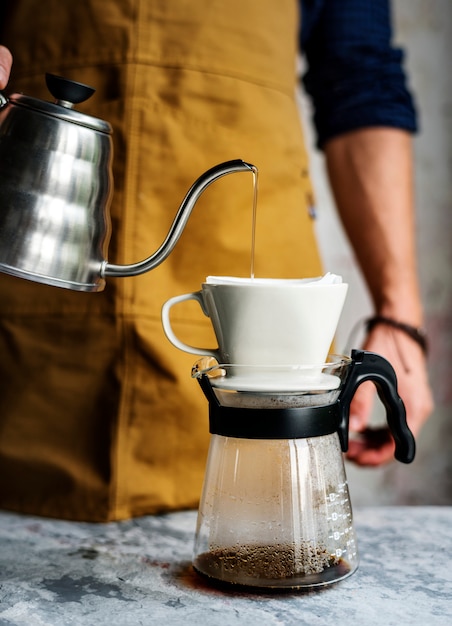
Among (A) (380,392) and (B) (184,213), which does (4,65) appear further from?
(A) (380,392)

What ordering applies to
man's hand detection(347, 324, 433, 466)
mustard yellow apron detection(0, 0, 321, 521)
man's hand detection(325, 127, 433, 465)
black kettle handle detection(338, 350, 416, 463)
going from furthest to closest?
1. man's hand detection(325, 127, 433, 465)
2. man's hand detection(347, 324, 433, 466)
3. mustard yellow apron detection(0, 0, 321, 521)
4. black kettle handle detection(338, 350, 416, 463)

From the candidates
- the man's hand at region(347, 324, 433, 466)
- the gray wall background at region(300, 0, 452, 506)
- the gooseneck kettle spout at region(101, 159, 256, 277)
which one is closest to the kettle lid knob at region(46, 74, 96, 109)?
the gooseneck kettle spout at region(101, 159, 256, 277)

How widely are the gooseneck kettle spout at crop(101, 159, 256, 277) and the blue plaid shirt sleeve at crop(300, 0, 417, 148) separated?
0.75m

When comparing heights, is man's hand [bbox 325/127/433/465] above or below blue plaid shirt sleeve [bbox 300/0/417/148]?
below

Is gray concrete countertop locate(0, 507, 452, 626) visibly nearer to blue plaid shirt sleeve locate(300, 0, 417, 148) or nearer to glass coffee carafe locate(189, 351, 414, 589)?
glass coffee carafe locate(189, 351, 414, 589)

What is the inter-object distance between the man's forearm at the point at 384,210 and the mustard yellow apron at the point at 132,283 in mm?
345

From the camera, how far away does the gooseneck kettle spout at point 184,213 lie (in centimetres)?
68

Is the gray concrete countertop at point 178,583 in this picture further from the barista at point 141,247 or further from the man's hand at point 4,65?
the man's hand at point 4,65

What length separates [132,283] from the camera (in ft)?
3.35

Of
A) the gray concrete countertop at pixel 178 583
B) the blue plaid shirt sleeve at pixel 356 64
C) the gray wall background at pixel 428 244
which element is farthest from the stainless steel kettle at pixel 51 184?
the gray wall background at pixel 428 244

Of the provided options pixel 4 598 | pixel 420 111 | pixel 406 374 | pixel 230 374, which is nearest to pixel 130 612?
pixel 4 598

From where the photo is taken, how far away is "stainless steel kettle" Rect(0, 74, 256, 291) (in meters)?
0.64

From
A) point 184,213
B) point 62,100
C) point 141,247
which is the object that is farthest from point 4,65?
point 141,247

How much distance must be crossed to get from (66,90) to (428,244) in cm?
162
